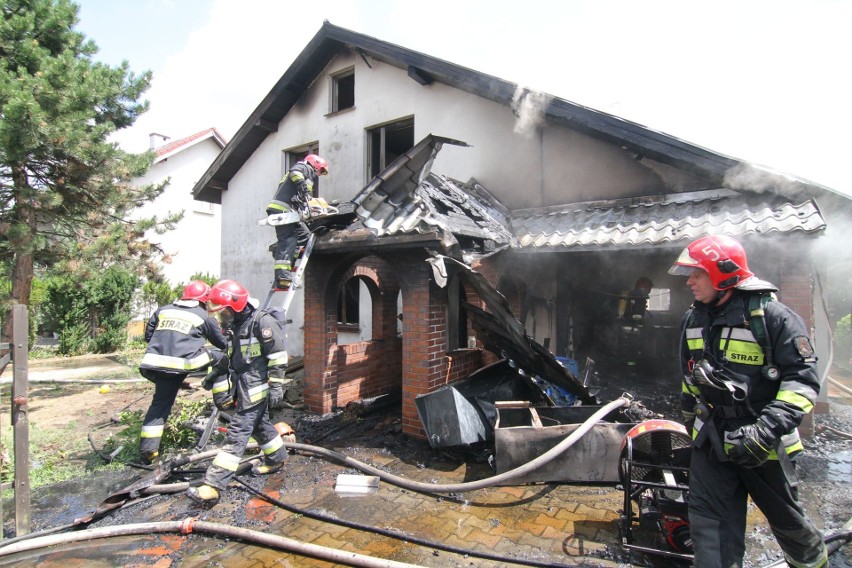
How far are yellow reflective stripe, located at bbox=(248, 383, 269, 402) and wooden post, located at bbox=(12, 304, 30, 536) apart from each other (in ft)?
5.67

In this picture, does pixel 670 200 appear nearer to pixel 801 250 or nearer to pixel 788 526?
pixel 801 250

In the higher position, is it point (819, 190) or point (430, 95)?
point (430, 95)

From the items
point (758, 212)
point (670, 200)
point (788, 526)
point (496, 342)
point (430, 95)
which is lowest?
point (788, 526)

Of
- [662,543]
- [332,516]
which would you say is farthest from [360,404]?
[662,543]

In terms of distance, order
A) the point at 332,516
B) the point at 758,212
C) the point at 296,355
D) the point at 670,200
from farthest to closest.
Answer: the point at 296,355 → the point at 670,200 → the point at 758,212 → the point at 332,516

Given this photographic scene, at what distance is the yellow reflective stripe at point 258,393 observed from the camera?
171 inches

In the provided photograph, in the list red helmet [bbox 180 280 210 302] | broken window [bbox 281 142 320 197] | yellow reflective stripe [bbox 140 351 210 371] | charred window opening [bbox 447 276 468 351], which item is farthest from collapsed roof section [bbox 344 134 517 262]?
broken window [bbox 281 142 320 197]

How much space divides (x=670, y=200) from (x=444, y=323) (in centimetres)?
406

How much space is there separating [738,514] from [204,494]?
4175 millimetres

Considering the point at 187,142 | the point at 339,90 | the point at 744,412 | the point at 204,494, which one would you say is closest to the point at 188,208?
the point at 187,142

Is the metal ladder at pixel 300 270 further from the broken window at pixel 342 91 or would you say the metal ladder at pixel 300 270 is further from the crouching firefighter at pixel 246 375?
the broken window at pixel 342 91

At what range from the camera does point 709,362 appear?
8.50 feet

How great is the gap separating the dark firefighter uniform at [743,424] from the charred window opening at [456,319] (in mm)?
4356

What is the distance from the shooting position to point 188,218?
19.4m
